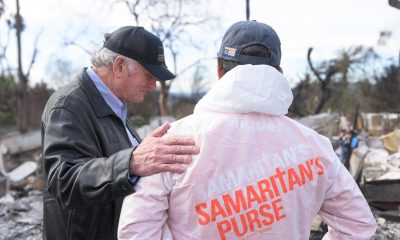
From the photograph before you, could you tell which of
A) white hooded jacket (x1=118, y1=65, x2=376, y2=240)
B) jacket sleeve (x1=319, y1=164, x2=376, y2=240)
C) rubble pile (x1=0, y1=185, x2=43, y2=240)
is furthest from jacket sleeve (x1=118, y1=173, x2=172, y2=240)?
rubble pile (x1=0, y1=185, x2=43, y2=240)

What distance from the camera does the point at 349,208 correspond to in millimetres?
1609

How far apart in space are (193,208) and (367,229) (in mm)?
697

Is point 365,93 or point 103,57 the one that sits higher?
point 103,57

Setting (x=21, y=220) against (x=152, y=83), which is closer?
(x=152, y=83)

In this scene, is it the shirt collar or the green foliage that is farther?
the green foliage

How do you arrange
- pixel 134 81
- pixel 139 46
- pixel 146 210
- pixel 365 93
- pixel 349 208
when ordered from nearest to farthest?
pixel 146 210 → pixel 349 208 → pixel 139 46 → pixel 134 81 → pixel 365 93

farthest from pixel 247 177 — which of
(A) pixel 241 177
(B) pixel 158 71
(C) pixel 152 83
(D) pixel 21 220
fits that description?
(D) pixel 21 220

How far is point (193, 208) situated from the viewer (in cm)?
143

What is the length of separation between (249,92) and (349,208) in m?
0.61

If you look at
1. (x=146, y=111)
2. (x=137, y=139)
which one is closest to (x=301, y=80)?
(x=146, y=111)

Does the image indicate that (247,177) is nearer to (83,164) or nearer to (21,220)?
(83,164)

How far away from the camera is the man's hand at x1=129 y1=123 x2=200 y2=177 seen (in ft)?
4.62

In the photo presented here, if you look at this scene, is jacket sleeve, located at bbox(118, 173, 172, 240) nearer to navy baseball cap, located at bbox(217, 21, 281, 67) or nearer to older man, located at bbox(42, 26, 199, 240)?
older man, located at bbox(42, 26, 199, 240)

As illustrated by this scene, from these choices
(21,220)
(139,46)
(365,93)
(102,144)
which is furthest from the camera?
(365,93)
